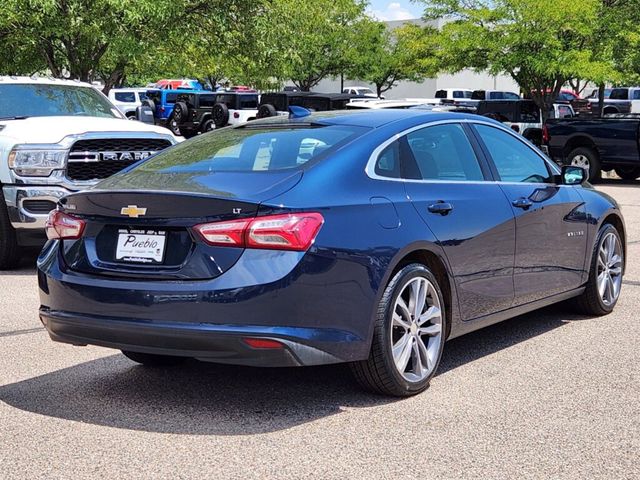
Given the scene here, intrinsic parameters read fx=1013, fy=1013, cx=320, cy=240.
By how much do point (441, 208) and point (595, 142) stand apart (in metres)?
16.0

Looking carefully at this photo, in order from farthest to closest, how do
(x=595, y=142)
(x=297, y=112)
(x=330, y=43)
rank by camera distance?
(x=330, y=43) → (x=595, y=142) → (x=297, y=112)

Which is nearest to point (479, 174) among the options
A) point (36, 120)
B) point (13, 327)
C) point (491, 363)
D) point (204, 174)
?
point (491, 363)

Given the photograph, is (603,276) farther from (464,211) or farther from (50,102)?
(50,102)

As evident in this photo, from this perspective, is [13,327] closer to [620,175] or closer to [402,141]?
[402,141]

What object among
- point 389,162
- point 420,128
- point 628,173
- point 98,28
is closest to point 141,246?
point 389,162

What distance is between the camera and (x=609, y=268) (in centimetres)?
776

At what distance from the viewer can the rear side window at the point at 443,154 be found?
582cm

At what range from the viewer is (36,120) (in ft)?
34.0

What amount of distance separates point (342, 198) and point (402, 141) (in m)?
0.82

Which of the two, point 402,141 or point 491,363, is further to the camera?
point 491,363

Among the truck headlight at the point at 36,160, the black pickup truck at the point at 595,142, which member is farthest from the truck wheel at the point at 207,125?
the truck headlight at the point at 36,160

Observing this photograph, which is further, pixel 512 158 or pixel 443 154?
pixel 512 158

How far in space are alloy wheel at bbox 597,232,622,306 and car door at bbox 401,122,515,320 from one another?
156 cm

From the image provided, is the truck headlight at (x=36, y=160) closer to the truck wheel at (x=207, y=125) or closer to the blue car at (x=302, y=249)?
the blue car at (x=302, y=249)
